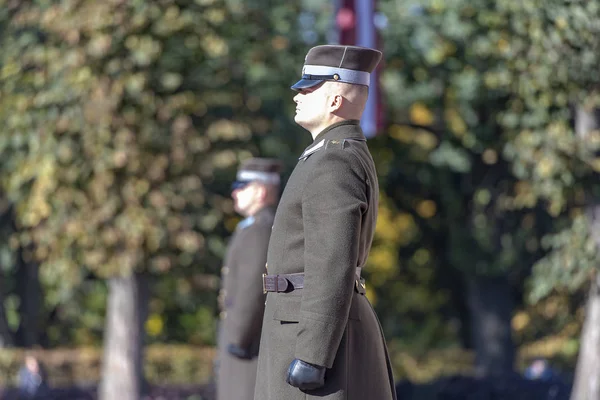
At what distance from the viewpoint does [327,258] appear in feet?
17.1

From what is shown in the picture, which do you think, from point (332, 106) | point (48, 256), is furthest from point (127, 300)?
point (332, 106)

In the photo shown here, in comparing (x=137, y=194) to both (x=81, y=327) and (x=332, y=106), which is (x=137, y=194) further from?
(x=81, y=327)

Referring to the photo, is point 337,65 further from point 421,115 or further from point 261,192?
point 421,115

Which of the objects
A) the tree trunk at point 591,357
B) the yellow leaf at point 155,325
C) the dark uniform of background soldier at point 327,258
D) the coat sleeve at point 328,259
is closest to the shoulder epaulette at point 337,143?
the dark uniform of background soldier at point 327,258

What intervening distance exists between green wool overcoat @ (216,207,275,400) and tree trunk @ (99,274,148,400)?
10837 mm

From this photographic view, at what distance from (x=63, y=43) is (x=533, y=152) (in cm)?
648

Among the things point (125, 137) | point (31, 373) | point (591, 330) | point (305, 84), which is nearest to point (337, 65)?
Answer: point (305, 84)

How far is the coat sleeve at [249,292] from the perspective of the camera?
329 inches

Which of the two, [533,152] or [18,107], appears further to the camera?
[18,107]

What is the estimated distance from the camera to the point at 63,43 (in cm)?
1878

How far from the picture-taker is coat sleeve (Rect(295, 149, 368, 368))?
5199mm

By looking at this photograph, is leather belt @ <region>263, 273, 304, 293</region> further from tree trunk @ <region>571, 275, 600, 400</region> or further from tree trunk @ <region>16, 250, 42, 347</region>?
tree trunk @ <region>16, 250, 42, 347</region>

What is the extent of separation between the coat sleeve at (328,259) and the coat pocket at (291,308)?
134 millimetres

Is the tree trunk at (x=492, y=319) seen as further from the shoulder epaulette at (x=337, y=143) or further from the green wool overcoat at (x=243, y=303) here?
the shoulder epaulette at (x=337, y=143)
